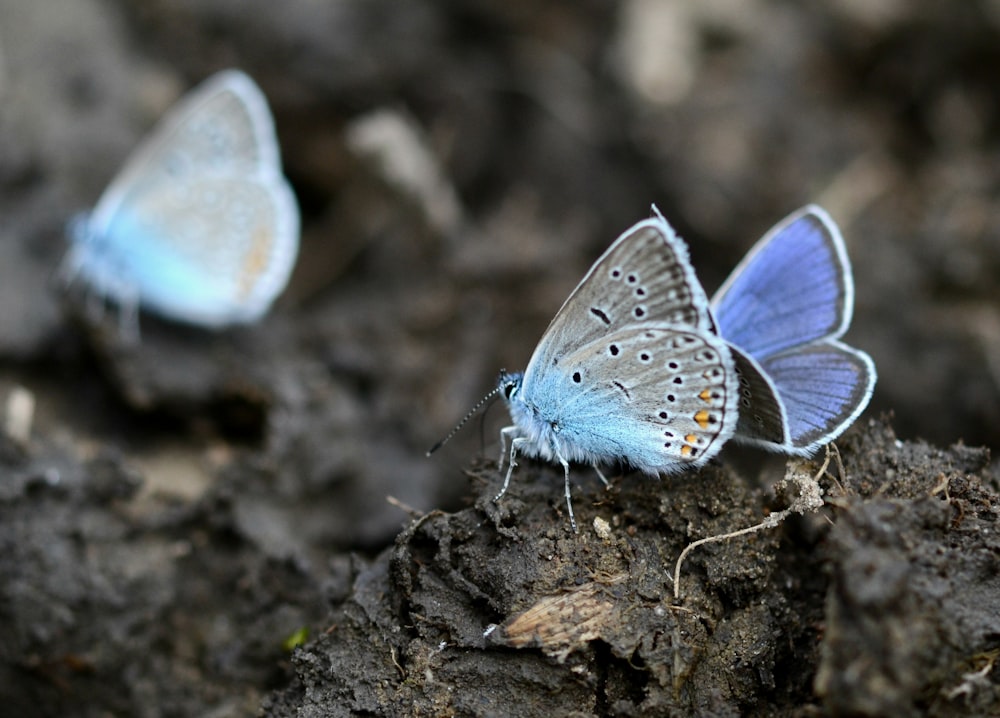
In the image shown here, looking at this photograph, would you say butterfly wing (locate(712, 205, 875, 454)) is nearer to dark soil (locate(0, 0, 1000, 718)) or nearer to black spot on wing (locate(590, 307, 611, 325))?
dark soil (locate(0, 0, 1000, 718))

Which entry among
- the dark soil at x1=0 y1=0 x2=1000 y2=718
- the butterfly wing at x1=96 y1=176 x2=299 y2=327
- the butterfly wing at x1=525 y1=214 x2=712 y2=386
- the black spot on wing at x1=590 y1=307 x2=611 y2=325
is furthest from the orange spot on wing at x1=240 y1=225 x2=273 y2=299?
the black spot on wing at x1=590 y1=307 x2=611 y2=325

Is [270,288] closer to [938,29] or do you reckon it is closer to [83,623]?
[83,623]

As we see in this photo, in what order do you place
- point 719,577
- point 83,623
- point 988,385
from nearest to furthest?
point 719,577
point 83,623
point 988,385

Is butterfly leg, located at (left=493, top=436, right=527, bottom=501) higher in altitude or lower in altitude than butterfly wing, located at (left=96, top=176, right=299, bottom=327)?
lower

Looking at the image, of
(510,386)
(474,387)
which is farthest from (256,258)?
(510,386)

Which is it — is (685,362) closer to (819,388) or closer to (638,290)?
(638,290)

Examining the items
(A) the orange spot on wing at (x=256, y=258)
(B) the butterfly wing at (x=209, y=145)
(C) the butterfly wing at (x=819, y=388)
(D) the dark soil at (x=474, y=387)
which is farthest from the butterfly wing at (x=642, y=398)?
(B) the butterfly wing at (x=209, y=145)

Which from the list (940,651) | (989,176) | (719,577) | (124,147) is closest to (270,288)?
(124,147)
